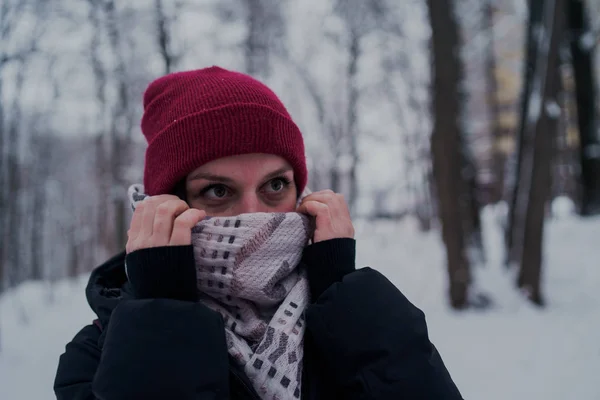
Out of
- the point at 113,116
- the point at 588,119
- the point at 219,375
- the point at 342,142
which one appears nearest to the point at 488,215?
the point at 342,142

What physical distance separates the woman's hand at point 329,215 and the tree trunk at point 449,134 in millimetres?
4288

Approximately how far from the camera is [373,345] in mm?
1007

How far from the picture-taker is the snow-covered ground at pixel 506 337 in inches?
116

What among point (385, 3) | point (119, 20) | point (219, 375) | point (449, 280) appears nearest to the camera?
point (219, 375)

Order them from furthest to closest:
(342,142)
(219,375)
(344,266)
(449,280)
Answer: (342,142)
(449,280)
(344,266)
(219,375)

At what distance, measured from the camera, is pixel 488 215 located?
16.5 meters

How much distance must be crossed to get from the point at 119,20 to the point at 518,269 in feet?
30.5

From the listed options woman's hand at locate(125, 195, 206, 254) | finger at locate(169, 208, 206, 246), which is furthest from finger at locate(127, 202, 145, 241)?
finger at locate(169, 208, 206, 246)

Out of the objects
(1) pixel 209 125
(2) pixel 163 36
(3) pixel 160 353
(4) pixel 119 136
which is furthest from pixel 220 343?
(4) pixel 119 136

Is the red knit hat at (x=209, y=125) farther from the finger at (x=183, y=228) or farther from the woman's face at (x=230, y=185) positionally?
the finger at (x=183, y=228)

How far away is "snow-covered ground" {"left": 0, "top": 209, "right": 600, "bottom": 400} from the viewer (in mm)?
2939

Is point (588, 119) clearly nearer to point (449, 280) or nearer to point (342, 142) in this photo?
point (449, 280)

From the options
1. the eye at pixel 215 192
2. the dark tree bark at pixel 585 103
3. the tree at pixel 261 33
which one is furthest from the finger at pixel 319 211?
the tree at pixel 261 33

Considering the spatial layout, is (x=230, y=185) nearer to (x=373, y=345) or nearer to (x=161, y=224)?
(x=161, y=224)
